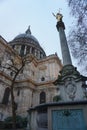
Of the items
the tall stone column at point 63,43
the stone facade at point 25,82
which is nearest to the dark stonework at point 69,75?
the tall stone column at point 63,43

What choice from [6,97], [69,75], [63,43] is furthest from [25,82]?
[69,75]

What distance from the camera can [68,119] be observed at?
948 centimetres

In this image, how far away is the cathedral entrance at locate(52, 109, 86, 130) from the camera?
9125 mm

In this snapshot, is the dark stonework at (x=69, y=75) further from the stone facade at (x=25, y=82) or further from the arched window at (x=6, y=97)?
the arched window at (x=6, y=97)

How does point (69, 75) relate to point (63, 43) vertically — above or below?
below

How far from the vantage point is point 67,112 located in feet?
31.4

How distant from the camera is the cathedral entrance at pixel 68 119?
912 centimetres

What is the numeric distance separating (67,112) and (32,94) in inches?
904

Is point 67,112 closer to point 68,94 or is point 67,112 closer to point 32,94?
point 68,94

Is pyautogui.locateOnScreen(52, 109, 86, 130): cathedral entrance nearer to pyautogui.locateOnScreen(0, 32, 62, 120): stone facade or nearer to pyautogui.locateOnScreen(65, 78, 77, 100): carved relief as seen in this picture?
pyautogui.locateOnScreen(65, 78, 77, 100): carved relief

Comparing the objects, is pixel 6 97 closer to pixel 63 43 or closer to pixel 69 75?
pixel 63 43

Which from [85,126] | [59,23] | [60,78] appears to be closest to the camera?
[85,126]

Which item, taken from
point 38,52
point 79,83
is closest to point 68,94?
point 79,83

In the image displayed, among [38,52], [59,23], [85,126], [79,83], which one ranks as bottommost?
[85,126]
